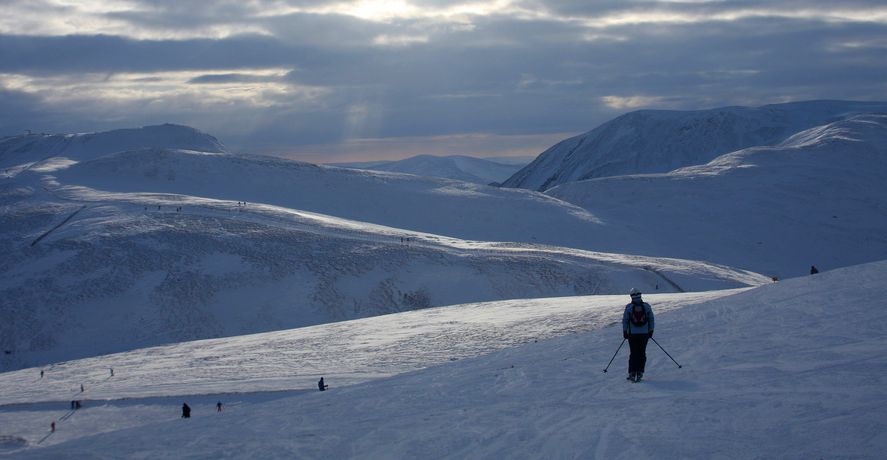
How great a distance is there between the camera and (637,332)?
1694 cm

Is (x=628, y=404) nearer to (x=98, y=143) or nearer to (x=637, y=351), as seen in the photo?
(x=637, y=351)

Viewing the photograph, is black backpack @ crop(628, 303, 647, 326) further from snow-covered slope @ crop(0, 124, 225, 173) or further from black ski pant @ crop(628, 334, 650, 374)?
snow-covered slope @ crop(0, 124, 225, 173)

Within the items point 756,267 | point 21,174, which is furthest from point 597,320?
point 21,174

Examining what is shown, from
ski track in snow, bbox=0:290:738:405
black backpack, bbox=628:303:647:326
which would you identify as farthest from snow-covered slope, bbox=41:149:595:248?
black backpack, bbox=628:303:647:326

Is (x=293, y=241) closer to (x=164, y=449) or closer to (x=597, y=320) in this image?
(x=597, y=320)

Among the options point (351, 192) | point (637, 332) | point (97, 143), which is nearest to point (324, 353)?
point (637, 332)

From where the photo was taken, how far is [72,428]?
104 feet

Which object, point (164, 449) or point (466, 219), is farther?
point (466, 219)

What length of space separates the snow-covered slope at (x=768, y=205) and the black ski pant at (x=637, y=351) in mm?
81453

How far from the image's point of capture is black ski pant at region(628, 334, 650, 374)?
16859 mm

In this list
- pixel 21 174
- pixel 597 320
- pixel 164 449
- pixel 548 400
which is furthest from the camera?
pixel 21 174

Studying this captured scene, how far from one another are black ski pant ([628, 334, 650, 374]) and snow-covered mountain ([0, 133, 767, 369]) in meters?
48.8

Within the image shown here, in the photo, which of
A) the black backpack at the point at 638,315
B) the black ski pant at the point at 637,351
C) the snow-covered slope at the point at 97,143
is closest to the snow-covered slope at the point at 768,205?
the black backpack at the point at 638,315

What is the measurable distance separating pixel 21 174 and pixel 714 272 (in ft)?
331
